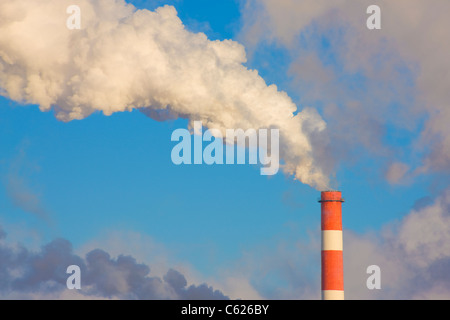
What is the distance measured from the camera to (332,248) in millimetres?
48250

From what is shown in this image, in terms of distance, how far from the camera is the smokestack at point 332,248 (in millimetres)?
48156

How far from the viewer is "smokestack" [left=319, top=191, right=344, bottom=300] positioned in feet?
158
